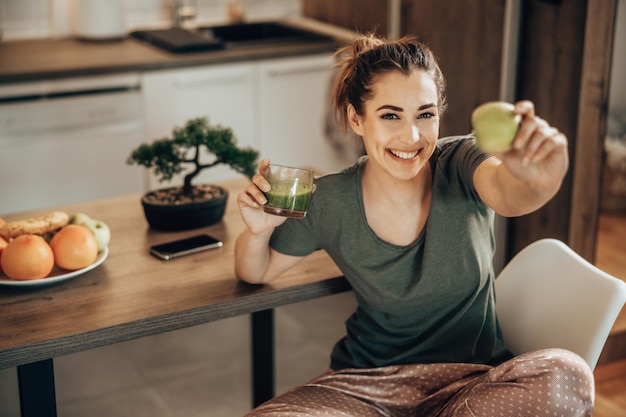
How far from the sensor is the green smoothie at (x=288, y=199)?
180cm

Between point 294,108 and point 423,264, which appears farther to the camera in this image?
point 294,108

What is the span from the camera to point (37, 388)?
185 cm

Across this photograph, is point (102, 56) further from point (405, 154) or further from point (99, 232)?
point (405, 154)

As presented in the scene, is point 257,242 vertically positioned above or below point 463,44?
below

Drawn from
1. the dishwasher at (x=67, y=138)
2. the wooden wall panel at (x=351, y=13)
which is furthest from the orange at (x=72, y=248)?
the wooden wall panel at (x=351, y=13)

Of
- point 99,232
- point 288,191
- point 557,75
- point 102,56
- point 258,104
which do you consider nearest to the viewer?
point 288,191

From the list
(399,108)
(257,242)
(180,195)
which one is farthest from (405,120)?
(180,195)

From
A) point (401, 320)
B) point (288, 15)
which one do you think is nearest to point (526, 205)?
point (401, 320)

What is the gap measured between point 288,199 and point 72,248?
52 cm

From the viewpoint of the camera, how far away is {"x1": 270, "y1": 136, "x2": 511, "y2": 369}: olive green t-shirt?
1.89 meters

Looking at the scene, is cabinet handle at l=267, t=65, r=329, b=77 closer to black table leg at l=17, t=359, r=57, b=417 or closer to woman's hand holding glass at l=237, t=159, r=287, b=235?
woman's hand holding glass at l=237, t=159, r=287, b=235

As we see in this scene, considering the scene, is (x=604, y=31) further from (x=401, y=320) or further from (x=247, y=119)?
(x=247, y=119)

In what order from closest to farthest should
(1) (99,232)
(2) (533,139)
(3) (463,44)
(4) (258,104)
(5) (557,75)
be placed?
(2) (533,139) → (1) (99,232) → (5) (557,75) → (3) (463,44) → (4) (258,104)

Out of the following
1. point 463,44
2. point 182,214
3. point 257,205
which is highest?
point 463,44
